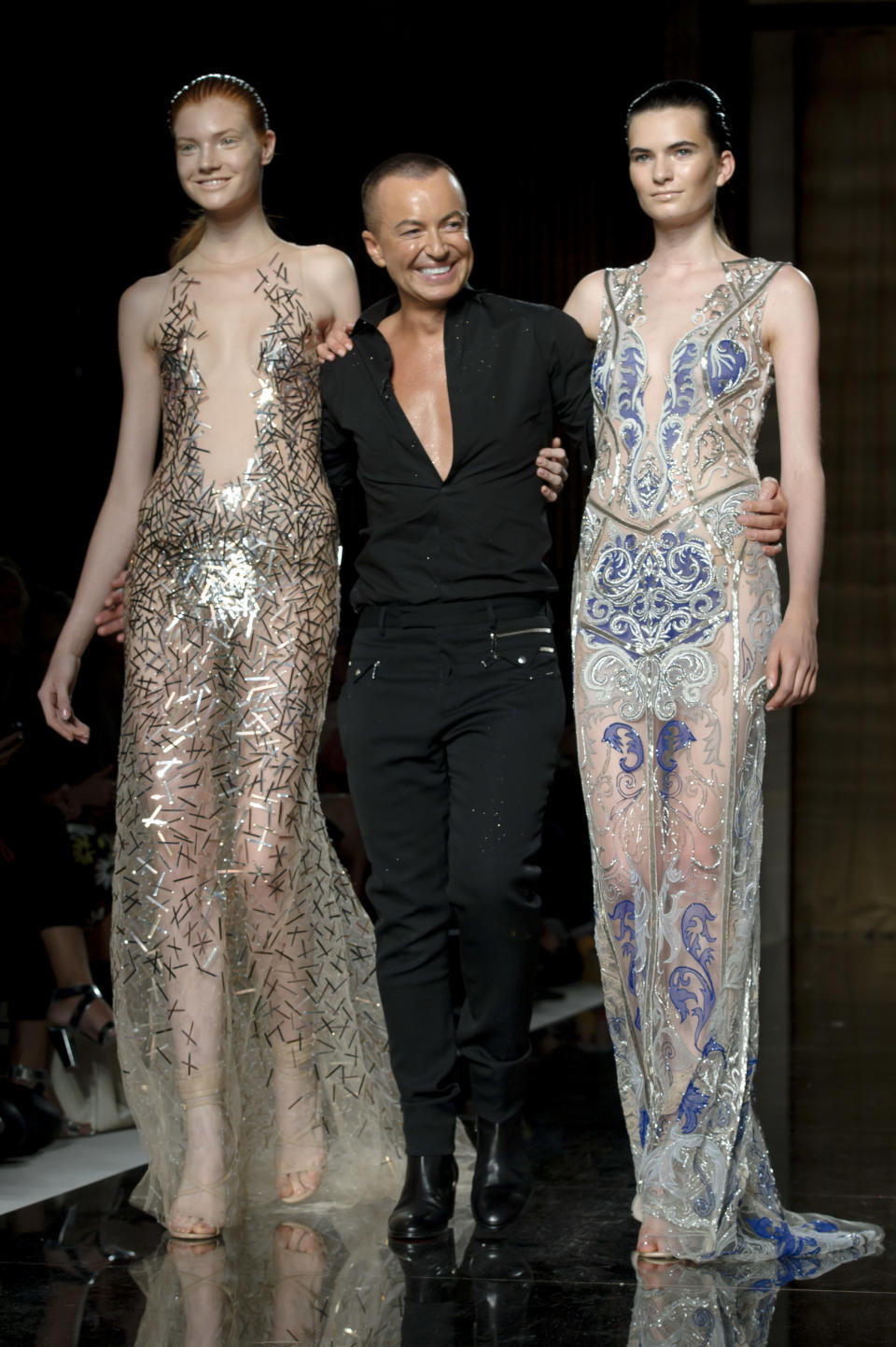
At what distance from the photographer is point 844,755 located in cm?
855

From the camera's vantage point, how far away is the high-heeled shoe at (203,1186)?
2.89m

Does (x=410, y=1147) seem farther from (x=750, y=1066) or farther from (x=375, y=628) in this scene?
(x=375, y=628)

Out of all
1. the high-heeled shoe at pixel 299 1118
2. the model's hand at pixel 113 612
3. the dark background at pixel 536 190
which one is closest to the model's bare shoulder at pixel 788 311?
the model's hand at pixel 113 612

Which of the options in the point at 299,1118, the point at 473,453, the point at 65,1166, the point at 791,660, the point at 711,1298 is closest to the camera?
the point at 711,1298

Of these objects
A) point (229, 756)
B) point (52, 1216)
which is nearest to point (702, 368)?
point (229, 756)

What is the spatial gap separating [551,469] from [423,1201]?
1.14m

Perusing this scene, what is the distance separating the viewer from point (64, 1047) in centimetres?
392

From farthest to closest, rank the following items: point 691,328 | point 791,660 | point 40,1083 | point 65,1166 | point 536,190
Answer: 1. point 536,190
2. point 40,1083
3. point 65,1166
4. point 691,328
5. point 791,660

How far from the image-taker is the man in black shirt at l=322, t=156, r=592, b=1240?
283 centimetres

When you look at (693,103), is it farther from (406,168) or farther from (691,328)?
(406,168)

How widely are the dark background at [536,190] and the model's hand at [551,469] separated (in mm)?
3572

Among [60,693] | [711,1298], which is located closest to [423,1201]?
[711,1298]

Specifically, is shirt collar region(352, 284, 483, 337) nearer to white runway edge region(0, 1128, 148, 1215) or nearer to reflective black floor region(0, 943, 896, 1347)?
reflective black floor region(0, 943, 896, 1347)

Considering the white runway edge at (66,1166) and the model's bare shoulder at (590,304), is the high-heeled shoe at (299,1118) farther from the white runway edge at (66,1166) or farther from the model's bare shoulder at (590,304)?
the model's bare shoulder at (590,304)
